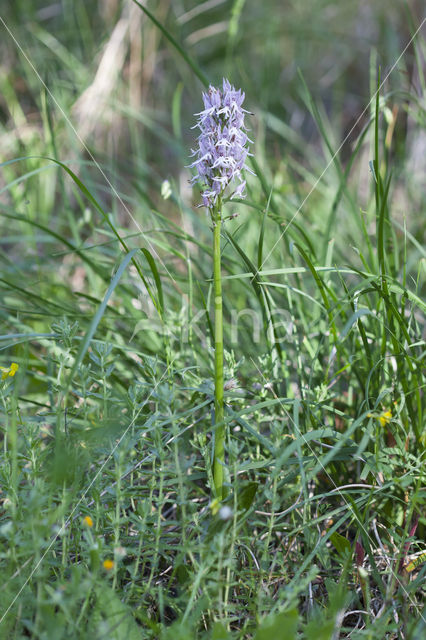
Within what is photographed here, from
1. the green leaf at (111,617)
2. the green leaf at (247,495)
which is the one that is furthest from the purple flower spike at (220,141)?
the green leaf at (111,617)

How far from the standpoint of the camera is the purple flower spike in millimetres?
953

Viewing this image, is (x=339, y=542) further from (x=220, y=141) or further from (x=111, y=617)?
(x=220, y=141)

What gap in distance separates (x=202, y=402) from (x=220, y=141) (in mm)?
624

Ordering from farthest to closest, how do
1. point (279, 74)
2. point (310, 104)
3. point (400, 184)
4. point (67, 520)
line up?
point (279, 74) < point (400, 184) < point (310, 104) < point (67, 520)

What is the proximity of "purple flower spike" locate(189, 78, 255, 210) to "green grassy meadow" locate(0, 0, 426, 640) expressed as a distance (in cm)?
8

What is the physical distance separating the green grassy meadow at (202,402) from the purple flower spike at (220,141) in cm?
8

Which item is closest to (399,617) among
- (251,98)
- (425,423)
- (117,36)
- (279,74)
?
(425,423)

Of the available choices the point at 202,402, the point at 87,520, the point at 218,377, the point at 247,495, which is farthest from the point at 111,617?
the point at 202,402

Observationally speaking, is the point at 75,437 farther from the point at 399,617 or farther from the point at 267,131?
the point at 267,131

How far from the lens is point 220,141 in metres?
0.95

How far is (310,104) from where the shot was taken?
1.64 metres

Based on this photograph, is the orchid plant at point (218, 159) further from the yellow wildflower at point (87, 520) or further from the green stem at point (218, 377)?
the yellow wildflower at point (87, 520)

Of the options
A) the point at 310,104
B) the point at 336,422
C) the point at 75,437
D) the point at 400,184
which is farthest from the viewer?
the point at 400,184

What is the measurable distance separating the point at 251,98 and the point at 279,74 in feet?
2.75
